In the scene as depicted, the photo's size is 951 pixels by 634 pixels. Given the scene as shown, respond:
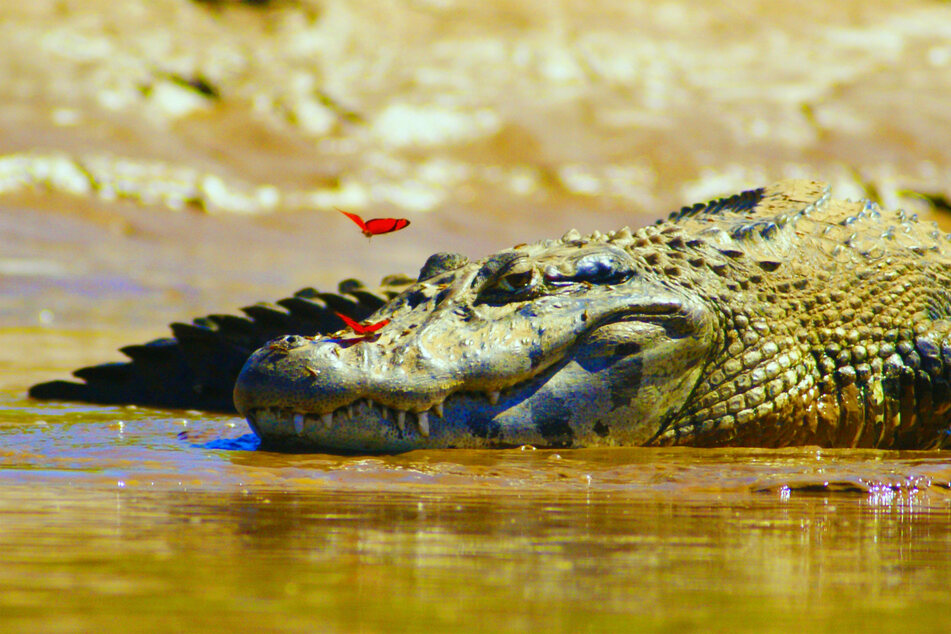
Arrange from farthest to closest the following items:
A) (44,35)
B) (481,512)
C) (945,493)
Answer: (44,35) → (945,493) → (481,512)

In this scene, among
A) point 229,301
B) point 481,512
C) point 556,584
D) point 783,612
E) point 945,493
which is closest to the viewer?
point 783,612

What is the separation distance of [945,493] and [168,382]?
334cm

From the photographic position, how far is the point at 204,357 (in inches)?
197

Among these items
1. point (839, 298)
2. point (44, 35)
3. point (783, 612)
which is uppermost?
point (44, 35)

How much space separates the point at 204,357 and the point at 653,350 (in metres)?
2.27

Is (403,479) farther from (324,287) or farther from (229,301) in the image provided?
(324,287)

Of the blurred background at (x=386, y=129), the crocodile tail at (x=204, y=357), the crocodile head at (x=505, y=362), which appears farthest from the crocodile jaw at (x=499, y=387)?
the blurred background at (x=386, y=129)

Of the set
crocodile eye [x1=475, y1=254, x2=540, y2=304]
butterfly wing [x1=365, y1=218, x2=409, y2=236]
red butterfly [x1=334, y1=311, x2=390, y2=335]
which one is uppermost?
butterfly wing [x1=365, y1=218, x2=409, y2=236]

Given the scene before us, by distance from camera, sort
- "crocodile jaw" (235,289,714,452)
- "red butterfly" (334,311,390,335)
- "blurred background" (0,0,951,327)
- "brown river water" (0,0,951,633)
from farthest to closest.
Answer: "blurred background" (0,0,951,327) → "red butterfly" (334,311,390,335) → "crocodile jaw" (235,289,714,452) → "brown river water" (0,0,951,633)

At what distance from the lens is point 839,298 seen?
4.18 meters

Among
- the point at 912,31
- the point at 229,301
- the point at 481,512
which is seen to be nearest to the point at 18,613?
the point at 481,512

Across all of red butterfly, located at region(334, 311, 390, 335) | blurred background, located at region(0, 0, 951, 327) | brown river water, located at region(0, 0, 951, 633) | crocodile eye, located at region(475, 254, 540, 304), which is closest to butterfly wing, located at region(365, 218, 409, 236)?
red butterfly, located at region(334, 311, 390, 335)

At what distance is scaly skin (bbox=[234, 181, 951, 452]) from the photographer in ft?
10.7

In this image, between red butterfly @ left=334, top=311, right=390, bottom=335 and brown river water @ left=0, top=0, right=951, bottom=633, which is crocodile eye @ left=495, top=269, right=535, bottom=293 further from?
brown river water @ left=0, top=0, right=951, bottom=633
